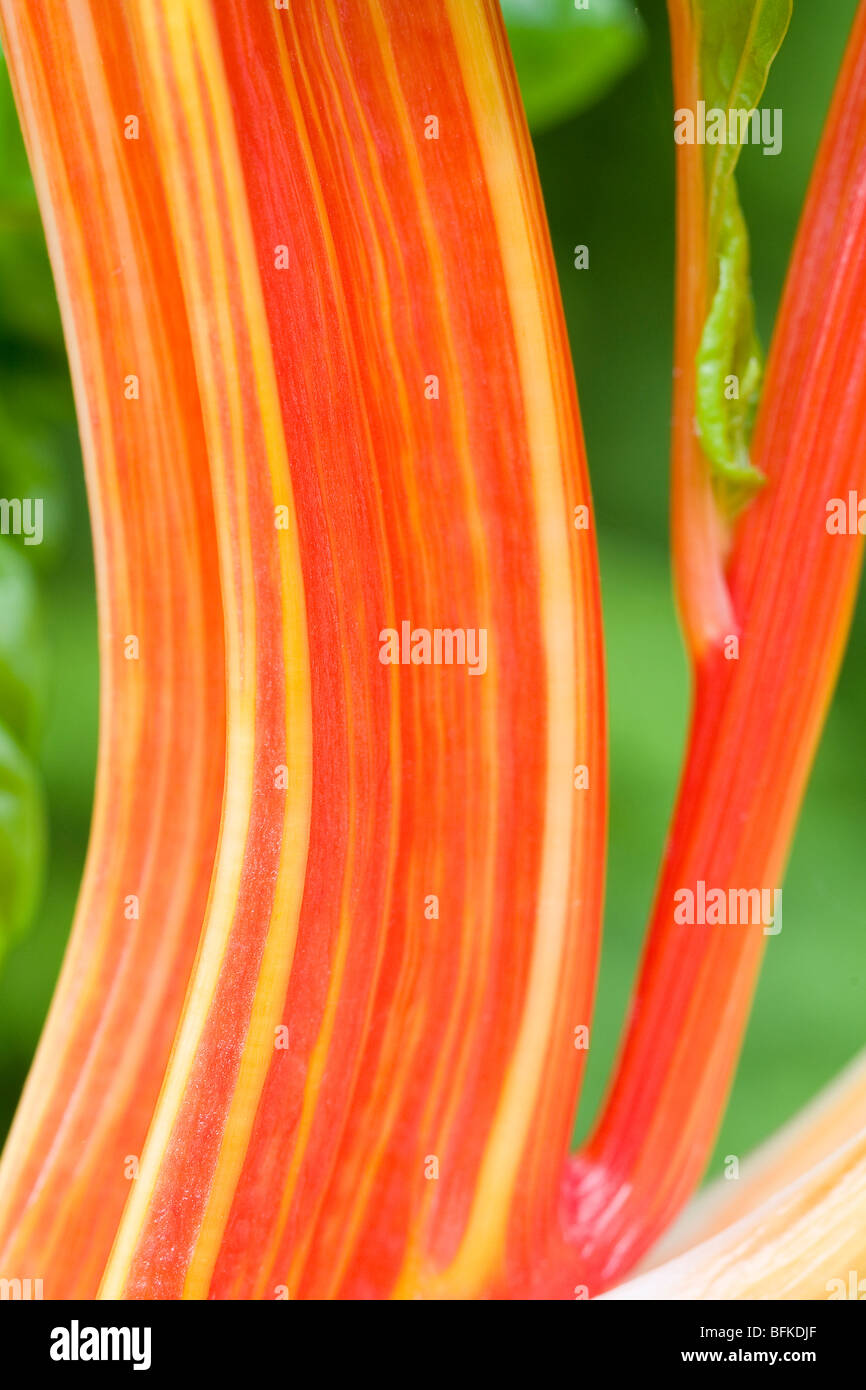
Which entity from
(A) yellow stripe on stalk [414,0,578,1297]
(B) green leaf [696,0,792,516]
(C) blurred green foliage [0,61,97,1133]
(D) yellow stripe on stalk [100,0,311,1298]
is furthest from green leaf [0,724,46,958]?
(B) green leaf [696,0,792,516]

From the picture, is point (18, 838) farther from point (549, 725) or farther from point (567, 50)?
point (567, 50)

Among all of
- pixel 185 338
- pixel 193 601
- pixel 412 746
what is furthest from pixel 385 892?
pixel 185 338

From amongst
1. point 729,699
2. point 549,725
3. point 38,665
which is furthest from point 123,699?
point 729,699

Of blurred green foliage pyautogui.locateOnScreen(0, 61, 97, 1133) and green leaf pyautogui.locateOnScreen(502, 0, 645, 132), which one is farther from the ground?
green leaf pyautogui.locateOnScreen(502, 0, 645, 132)

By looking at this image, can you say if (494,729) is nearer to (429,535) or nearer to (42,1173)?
(429,535)

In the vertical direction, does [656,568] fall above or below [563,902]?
above

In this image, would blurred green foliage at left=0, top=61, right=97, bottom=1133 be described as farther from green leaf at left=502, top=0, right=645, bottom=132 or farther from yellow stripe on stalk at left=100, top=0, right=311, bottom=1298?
green leaf at left=502, top=0, right=645, bottom=132
